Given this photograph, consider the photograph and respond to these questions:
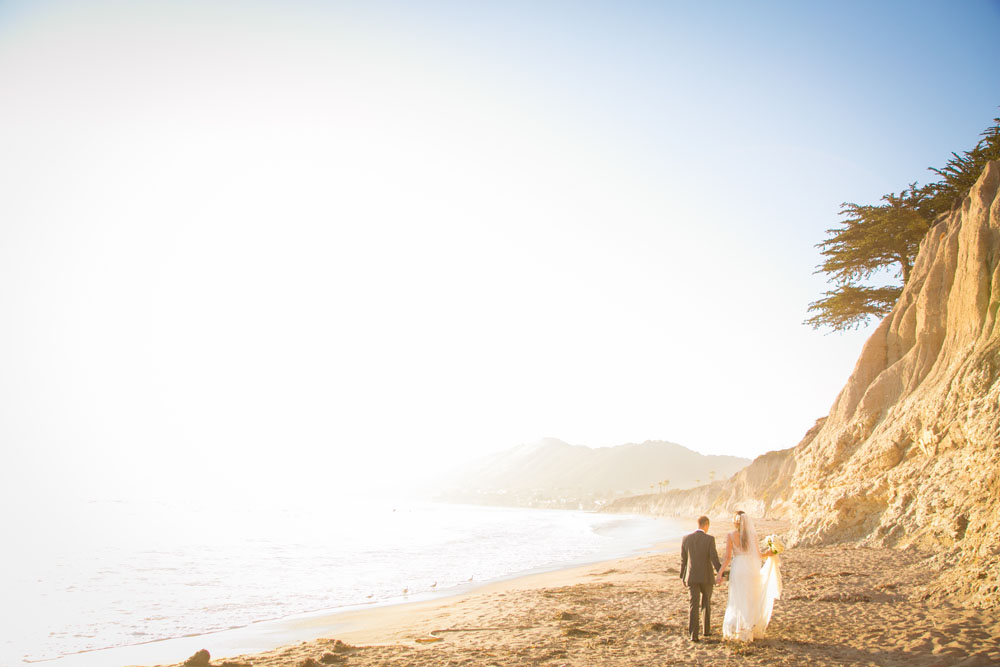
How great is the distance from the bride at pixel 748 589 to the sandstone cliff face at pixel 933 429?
3794 mm

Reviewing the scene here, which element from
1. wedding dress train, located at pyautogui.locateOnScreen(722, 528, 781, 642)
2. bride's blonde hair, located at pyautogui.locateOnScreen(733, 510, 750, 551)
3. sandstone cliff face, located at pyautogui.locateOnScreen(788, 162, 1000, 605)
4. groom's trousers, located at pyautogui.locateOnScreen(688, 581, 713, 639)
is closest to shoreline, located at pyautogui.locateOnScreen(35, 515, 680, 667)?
groom's trousers, located at pyautogui.locateOnScreen(688, 581, 713, 639)

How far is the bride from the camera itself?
8.34m

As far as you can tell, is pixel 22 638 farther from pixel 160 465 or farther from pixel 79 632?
pixel 160 465

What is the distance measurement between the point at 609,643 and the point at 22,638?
1361 cm

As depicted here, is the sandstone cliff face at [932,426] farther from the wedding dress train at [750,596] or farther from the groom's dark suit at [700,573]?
the groom's dark suit at [700,573]

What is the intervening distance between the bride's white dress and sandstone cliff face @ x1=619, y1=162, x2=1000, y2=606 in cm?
379

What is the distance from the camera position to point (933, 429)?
15.4 meters

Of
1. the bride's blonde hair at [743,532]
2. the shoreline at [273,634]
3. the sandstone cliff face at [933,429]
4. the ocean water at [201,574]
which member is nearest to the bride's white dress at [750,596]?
the bride's blonde hair at [743,532]

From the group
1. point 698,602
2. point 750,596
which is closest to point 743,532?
point 750,596

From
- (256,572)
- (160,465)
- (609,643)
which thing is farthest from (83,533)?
(160,465)

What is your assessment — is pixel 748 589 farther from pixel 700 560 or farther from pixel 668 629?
pixel 668 629

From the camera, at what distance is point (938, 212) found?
80.2 feet

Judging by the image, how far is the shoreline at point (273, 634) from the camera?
429 inches

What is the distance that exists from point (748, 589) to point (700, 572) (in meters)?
0.73
